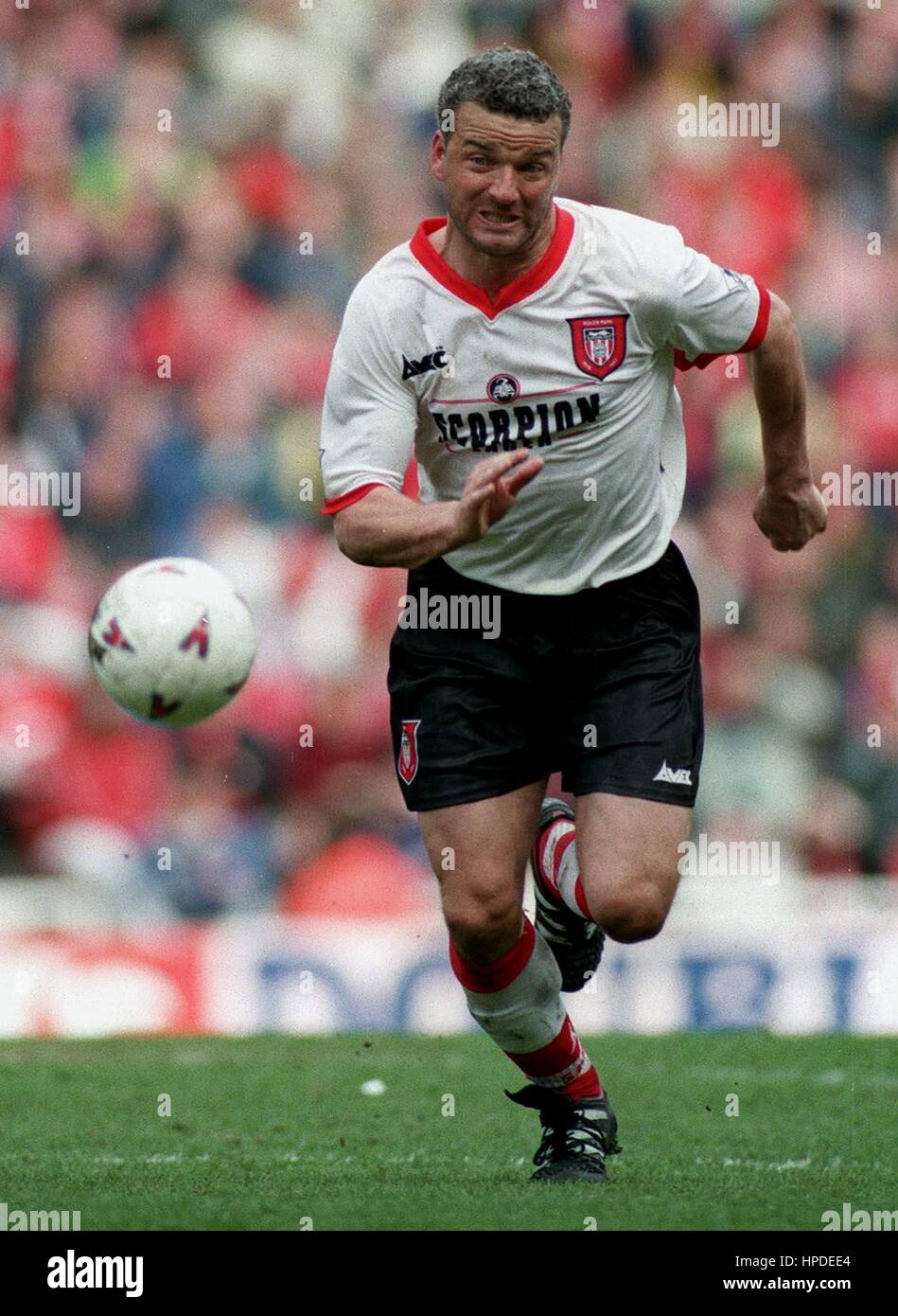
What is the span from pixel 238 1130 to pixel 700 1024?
3314mm

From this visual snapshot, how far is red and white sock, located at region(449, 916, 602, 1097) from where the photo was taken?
5582 millimetres

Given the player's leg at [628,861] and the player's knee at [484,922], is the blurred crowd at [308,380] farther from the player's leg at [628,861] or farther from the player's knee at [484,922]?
the player's leg at [628,861]

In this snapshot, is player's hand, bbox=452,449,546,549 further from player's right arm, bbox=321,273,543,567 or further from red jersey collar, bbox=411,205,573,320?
red jersey collar, bbox=411,205,573,320

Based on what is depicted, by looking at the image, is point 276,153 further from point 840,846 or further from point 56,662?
point 840,846

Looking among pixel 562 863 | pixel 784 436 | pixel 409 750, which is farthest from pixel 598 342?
pixel 562 863

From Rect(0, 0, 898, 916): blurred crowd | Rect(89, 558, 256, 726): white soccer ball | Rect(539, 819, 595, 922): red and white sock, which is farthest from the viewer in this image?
Rect(0, 0, 898, 916): blurred crowd

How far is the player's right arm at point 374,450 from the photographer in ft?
16.6

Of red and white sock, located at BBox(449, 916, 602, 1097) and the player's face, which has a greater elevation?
the player's face

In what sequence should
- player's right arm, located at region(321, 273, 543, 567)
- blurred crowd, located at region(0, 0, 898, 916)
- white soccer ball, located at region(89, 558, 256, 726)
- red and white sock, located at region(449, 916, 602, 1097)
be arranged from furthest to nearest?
1. blurred crowd, located at region(0, 0, 898, 916)
2. white soccer ball, located at region(89, 558, 256, 726)
3. red and white sock, located at region(449, 916, 602, 1097)
4. player's right arm, located at region(321, 273, 543, 567)

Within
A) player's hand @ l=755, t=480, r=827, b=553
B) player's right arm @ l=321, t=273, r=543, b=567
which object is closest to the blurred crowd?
player's hand @ l=755, t=480, r=827, b=553

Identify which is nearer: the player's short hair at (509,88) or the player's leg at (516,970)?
the player's short hair at (509,88)

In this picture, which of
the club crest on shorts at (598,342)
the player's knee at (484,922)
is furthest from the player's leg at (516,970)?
the club crest on shorts at (598,342)

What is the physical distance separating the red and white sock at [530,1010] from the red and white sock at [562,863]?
0.44 feet
